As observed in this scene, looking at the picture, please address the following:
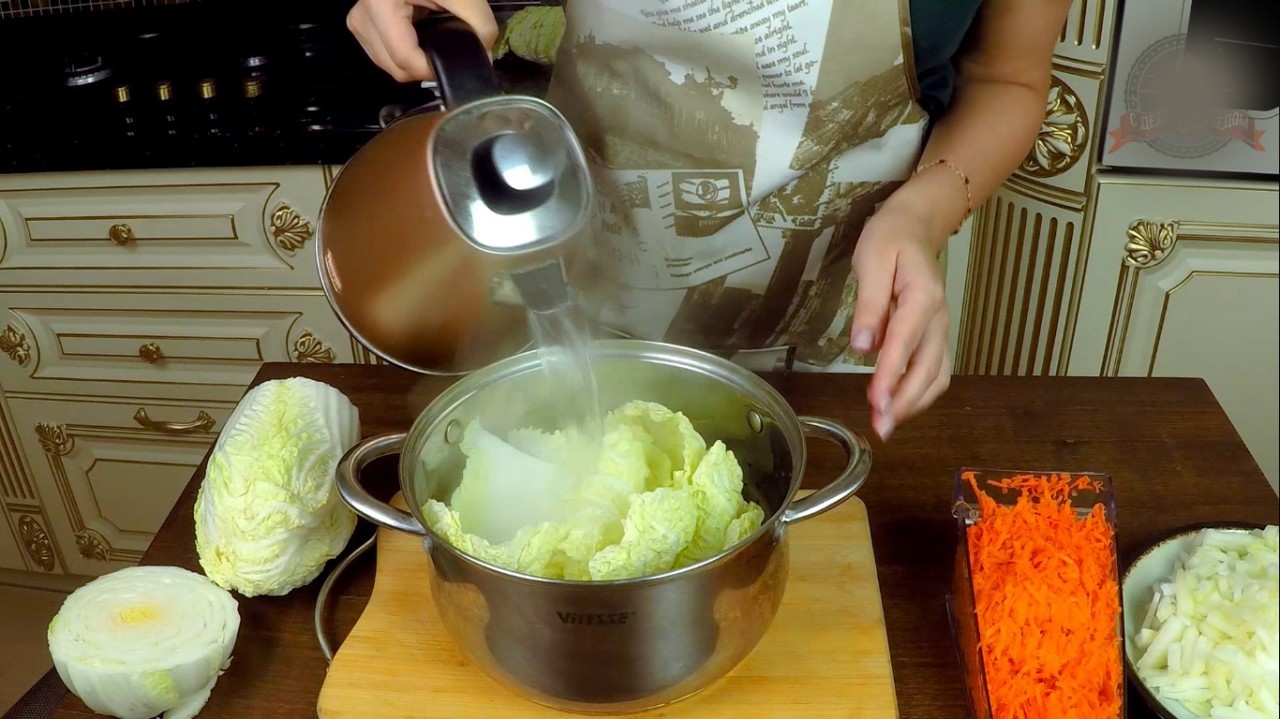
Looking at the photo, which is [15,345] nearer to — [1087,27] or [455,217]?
[455,217]

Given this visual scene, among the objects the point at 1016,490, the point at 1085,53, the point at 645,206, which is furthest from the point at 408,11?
the point at 1085,53

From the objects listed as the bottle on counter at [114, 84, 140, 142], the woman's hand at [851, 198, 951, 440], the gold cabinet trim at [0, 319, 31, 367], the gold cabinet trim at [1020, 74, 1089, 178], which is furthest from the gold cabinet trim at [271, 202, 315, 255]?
the gold cabinet trim at [1020, 74, 1089, 178]

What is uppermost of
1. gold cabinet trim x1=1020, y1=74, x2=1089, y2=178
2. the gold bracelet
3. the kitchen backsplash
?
the gold bracelet

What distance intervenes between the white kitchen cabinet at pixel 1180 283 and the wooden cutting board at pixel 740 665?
110 cm

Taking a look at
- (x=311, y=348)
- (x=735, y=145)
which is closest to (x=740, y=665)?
(x=735, y=145)

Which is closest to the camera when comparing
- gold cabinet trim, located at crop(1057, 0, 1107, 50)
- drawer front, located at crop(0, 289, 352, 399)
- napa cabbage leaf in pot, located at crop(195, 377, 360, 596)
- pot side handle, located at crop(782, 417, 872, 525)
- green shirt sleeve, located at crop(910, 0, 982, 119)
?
pot side handle, located at crop(782, 417, 872, 525)

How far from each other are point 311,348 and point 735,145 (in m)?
1.06

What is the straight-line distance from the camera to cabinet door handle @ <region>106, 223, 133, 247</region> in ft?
5.28

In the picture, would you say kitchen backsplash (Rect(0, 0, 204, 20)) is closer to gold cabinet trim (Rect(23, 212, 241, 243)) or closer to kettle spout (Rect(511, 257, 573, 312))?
gold cabinet trim (Rect(23, 212, 241, 243))

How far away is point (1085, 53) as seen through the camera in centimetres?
152

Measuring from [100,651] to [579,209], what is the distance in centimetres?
43

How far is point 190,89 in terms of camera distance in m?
1.61

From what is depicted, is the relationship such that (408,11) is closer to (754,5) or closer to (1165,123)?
(754,5)

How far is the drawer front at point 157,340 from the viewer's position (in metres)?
1.68
